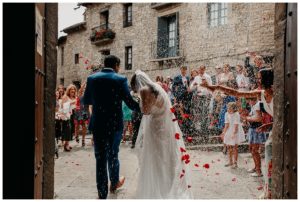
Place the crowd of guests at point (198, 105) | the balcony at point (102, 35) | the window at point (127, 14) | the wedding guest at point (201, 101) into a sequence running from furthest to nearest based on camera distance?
the balcony at point (102, 35), the window at point (127, 14), the wedding guest at point (201, 101), the crowd of guests at point (198, 105)

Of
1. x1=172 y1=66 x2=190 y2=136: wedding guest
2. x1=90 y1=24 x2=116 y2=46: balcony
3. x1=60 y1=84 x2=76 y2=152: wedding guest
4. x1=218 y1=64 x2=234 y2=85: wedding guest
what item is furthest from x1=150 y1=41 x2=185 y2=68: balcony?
x1=60 y1=84 x2=76 y2=152: wedding guest

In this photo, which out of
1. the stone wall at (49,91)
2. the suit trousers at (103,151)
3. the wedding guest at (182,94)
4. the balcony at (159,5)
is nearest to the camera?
the stone wall at (49,91)

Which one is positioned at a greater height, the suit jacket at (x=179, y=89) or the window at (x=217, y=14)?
the window at (x=217, y=14)

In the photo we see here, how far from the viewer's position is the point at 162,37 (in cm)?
2103

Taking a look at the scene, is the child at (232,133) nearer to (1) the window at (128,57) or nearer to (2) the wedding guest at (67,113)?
(2) the wedding guest at (67,113)

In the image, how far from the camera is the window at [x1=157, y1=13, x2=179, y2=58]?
806 inches

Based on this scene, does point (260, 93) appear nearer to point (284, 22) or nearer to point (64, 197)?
point (284, 22)

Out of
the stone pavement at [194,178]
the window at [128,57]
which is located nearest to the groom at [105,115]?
the stone pavement at [194,178]

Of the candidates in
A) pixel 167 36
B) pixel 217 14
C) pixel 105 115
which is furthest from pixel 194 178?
pixel 167 36

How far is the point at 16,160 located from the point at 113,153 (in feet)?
6.51

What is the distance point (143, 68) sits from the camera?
857 inches

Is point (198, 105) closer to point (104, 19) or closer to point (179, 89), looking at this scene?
→ point (179, 89)

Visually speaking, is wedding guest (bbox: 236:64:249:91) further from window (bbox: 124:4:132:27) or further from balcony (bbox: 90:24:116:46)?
balcony (bbox: 90:24:116:46)

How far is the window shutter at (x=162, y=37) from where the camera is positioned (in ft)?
68.3
